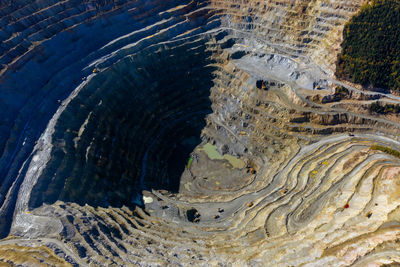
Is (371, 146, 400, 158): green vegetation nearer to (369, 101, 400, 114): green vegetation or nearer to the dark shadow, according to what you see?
(369, 101, 400, 114): green vegetation

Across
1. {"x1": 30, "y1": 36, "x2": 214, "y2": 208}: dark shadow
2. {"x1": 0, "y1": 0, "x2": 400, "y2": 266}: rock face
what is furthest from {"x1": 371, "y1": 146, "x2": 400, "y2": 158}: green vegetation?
{"x1": 30, "y1": 36, "x2": 214, "y2": 208}: dark shadow

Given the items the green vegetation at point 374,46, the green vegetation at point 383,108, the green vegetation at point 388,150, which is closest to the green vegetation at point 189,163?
the green vegetation at point 388,150

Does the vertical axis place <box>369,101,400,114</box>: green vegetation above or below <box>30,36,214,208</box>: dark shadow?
below

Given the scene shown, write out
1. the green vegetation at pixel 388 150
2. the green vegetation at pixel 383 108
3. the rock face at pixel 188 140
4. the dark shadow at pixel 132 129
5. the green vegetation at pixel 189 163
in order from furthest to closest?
the green vegetation at pixel 189 163 → the green vegetation at pixel 383 108 → the dark shadow at pixel 132 129 → the green vegetation at pixel 388 150 → the rock face at pixel 188 140

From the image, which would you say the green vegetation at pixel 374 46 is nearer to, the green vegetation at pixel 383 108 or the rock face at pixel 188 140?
the rock face at pixel 188 140

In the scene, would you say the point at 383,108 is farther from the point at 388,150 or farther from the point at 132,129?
the point at 132,129

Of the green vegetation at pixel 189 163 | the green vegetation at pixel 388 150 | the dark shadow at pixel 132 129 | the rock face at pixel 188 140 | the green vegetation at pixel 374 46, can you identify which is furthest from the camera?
the green vegetation at pixel 189 163

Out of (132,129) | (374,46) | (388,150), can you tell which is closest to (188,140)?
(132,129)
